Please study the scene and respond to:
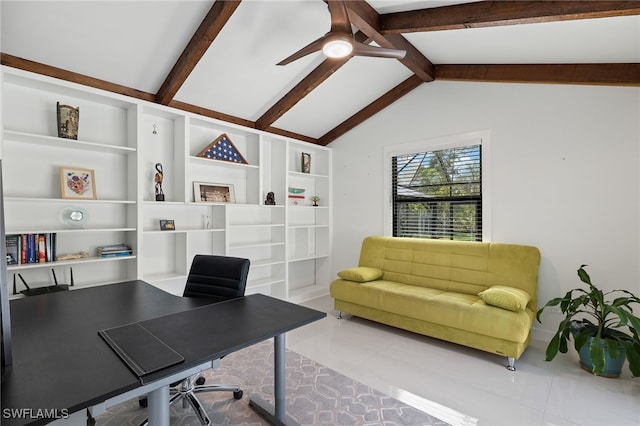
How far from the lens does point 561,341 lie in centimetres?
243

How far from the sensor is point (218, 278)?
6.93 feet

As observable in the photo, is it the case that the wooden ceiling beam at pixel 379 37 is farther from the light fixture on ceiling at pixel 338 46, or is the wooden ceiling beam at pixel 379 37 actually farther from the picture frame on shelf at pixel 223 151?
the picture frame on shelf at pixel 223 151

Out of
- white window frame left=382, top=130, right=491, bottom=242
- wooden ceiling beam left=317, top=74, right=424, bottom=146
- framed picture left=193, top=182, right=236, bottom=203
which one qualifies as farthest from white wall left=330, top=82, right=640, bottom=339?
framed picture left=193, top=182, right=236, bottom=203

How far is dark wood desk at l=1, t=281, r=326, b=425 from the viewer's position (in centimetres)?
96

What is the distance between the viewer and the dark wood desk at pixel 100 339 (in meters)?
0.96

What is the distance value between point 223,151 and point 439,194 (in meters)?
2.74

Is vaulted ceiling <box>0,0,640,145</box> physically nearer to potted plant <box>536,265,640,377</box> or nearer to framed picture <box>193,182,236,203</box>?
framed picture <box>193,182,236,203</box>

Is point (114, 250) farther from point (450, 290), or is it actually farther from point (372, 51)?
point (450, 290)

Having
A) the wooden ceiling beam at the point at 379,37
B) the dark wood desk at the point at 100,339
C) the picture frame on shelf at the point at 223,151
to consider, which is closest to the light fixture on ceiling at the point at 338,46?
the wooden ceiling beam at the point at 379,37

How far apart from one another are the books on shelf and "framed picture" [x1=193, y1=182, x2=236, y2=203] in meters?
1.34

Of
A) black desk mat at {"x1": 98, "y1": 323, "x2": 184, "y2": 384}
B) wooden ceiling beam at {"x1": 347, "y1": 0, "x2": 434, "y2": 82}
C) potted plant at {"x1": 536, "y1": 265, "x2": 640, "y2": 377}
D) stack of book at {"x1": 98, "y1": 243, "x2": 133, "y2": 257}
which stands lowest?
potted plant at {"x1": 536, "y1": 265, "x2": 640, "y2": 377}

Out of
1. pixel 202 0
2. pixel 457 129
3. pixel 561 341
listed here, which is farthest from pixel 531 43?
pixel 202 0

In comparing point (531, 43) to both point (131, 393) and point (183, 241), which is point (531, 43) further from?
point (183, 241)

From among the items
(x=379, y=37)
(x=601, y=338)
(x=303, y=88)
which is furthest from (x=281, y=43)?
(x=601, y=338)
